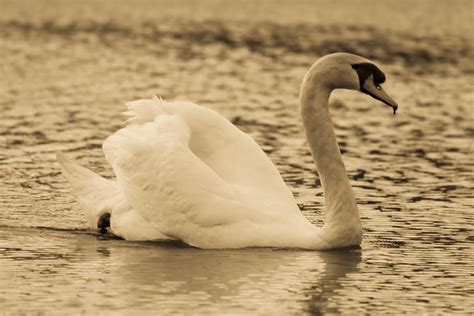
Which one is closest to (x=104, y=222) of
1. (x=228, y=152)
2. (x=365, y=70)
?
(x=228, y=152)

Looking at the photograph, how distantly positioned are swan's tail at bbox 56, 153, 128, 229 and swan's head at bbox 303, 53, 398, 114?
6.05 feet

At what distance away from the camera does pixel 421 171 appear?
50.8 feet

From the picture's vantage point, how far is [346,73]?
11555 millimetres

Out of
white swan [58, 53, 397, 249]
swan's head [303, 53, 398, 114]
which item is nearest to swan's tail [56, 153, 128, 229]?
white swan [58, 53, 397, 249]

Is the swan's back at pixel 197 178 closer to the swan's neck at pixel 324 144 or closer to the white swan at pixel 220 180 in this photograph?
Answer: the white swan at pixel 220 180

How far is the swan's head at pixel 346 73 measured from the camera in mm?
11547

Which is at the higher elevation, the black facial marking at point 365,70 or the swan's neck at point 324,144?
the black facial marking at point 365,70

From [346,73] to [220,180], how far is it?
129 cm

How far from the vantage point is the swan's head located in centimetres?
1155

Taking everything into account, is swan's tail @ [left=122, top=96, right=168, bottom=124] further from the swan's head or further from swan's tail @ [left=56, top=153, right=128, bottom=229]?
the swan's head

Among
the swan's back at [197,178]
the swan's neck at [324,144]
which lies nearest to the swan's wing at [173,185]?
the swan's back at [197,178]

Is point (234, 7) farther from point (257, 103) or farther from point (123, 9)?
point (257, 103)

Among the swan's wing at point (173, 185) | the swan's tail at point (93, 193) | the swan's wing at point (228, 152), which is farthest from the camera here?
the swan's tail at point (93, 193)

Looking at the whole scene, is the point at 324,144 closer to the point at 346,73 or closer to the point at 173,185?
the point at 346,73
